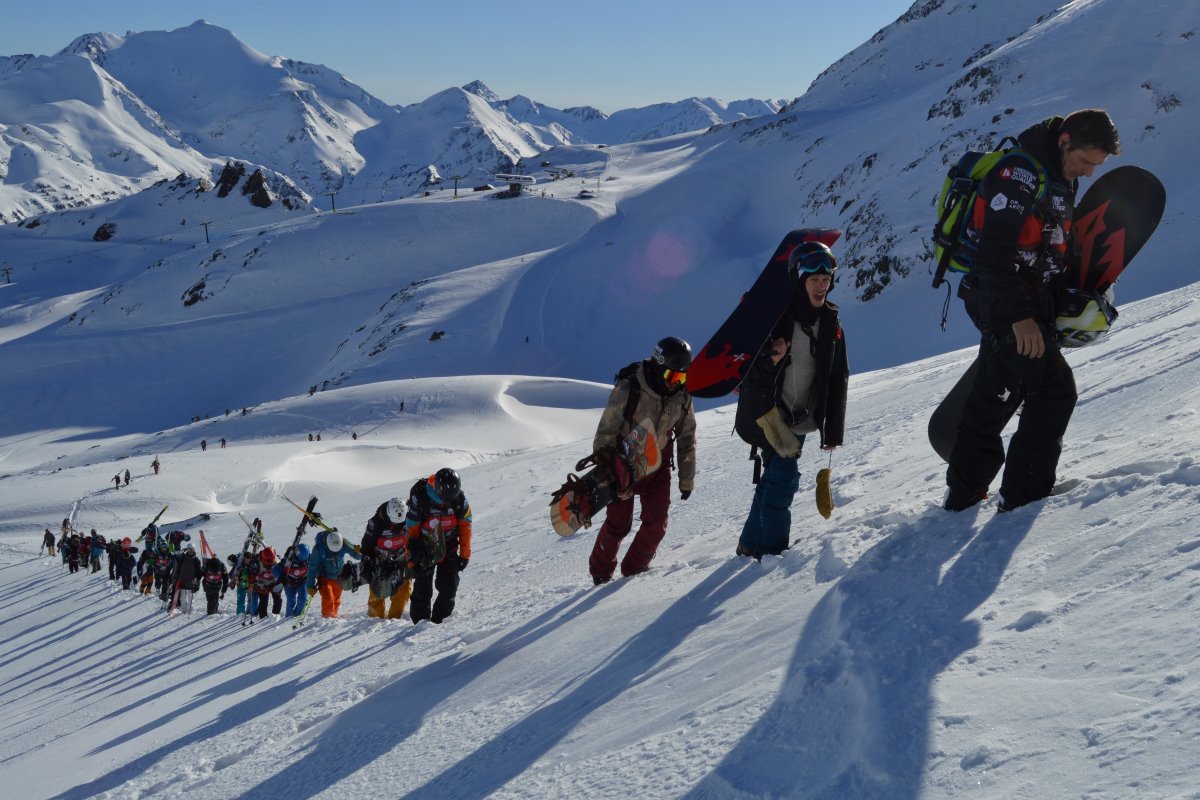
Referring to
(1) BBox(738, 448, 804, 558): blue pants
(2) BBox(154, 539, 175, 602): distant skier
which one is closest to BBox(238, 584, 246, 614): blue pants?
(2) BBox(154, 539, 175, 602): distant skier

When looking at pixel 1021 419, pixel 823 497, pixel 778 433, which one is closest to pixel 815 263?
pixel 778 433

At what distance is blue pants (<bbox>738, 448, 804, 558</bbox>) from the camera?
5828 mm

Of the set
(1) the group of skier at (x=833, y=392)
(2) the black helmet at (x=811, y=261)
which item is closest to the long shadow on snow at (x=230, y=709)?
(1) the group of skier at (x=833, y=392)

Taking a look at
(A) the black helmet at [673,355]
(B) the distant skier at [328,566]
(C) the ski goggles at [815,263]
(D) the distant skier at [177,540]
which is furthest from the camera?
(D) the distant skier at [177,540]

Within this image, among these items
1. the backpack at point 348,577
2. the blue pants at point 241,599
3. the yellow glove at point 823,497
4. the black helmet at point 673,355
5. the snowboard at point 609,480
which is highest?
the black helmet at point 673,355

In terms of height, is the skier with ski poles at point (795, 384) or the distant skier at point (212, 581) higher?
the skier with ski poles at point (795, 384)

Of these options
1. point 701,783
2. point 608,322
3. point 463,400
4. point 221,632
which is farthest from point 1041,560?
Result: point 608,322

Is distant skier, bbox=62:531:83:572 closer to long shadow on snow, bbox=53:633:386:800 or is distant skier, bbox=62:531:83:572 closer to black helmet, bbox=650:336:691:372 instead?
long shadow on snow, bbox=53:633:386:800

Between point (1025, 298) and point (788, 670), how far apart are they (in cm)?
232

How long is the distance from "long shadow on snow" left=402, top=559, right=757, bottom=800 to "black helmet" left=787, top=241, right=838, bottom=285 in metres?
2.13

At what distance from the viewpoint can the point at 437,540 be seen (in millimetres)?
8336

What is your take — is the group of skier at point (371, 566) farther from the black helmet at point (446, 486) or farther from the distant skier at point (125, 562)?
the distant skier at point (125, 562)

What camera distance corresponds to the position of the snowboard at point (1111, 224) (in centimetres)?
458

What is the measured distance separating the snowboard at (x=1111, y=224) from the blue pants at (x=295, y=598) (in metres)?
11.8
